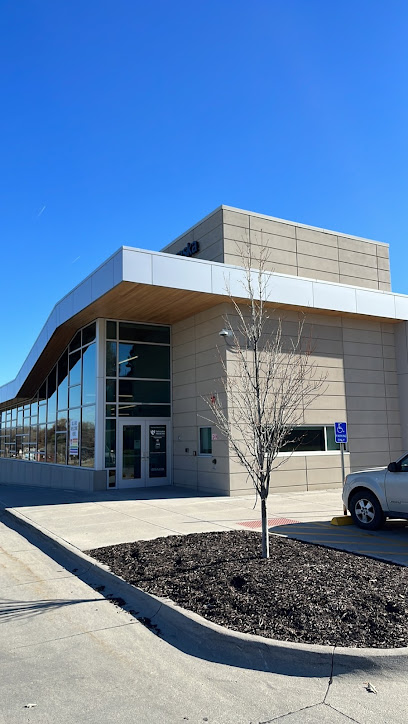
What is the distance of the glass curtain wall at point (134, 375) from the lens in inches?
687

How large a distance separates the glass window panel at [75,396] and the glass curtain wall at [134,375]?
2293 mm

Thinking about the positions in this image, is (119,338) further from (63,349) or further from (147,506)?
(147,506)

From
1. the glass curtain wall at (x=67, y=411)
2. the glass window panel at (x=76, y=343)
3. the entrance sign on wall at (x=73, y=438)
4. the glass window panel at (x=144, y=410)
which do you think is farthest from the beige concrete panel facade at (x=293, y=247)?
the entrance sign on wall at (x=73, y=438)

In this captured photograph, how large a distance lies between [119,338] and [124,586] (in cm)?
1239

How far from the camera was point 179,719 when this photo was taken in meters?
3.47

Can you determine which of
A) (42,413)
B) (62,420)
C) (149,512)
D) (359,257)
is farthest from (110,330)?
(42,413)

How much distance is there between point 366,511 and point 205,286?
744 cm

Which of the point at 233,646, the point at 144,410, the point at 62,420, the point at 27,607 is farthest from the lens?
the point at 62,420

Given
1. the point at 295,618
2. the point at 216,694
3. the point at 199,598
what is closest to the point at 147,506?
the point at 199,598

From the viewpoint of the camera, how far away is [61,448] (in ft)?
69.4

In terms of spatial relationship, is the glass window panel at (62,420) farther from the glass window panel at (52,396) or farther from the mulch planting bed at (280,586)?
the mulch planting bed at (280,586)

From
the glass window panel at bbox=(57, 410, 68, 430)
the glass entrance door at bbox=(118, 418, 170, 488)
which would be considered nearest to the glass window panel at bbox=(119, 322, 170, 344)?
the glass entrance door at bbox=(118, 418, 170, 488)

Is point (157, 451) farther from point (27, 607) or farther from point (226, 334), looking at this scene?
point (27, 607)

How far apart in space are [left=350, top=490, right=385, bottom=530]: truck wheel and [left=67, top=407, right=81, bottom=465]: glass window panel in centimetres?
1146
